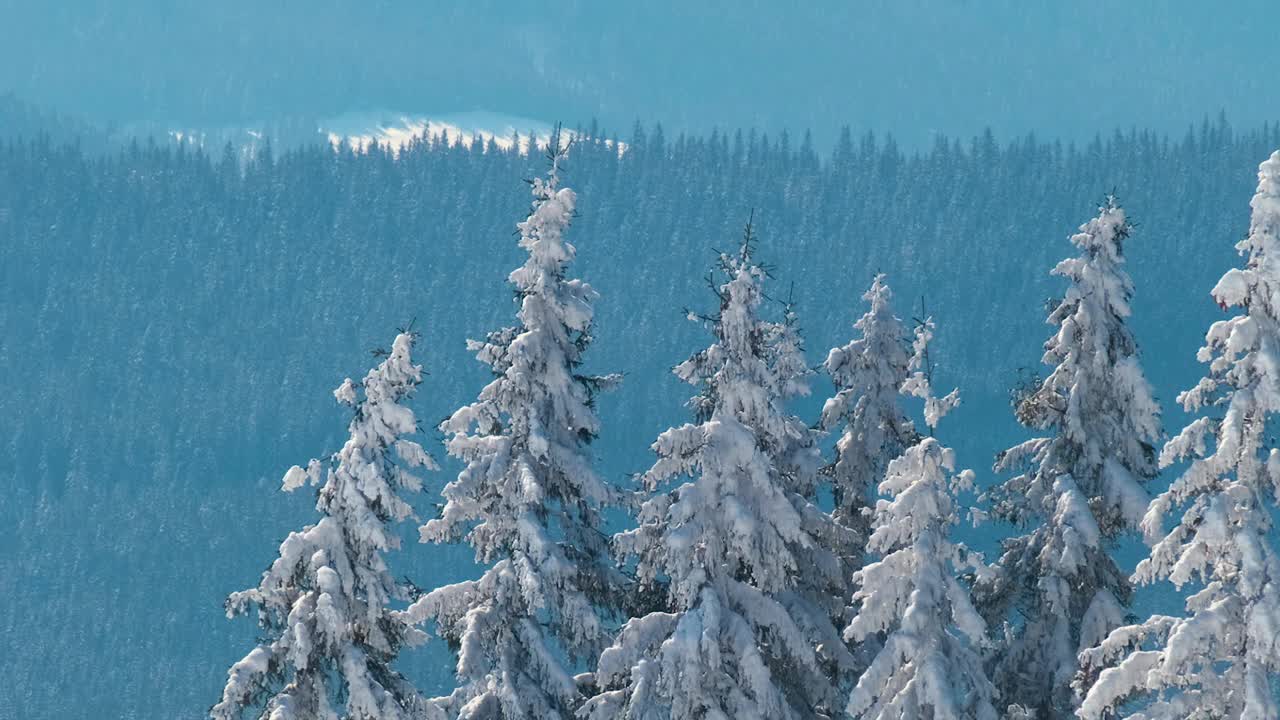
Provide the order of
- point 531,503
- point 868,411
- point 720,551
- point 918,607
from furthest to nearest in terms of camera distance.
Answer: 1. point 868,411
2. point 531,503
3. point 720,551
4. point 918,607

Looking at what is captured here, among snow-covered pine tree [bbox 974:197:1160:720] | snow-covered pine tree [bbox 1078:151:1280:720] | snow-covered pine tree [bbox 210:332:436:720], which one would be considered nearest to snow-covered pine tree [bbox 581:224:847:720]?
snow-covered pine tree [bbox 210:332:436:720]

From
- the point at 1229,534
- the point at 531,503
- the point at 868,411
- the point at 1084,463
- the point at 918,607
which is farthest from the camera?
the point at 868,411

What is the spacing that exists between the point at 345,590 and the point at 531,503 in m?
2.46

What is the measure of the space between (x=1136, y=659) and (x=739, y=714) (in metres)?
5.18

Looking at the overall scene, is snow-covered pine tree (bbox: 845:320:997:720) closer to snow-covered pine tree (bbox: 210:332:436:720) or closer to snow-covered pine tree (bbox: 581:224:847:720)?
snow-covered pine tree (bbox: 581:224:847:720)

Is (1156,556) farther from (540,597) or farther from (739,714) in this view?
(540,597)

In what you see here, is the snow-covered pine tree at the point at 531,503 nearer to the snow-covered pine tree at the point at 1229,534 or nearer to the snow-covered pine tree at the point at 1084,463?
the snow-covered pine tree at the point at 1084,463

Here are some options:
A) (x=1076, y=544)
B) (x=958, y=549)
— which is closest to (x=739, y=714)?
(x=958, y=549)

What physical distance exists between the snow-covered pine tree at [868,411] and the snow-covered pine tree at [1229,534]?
9.78 meters

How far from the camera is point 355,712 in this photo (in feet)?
80.5

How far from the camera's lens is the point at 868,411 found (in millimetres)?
31469

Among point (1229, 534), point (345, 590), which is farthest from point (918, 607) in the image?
point (345, 590)

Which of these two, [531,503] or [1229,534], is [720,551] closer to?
[531,503]

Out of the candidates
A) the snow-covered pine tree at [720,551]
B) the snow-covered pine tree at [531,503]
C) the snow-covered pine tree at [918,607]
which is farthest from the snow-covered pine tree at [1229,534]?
the snow-covered pine tree at [531,503]
